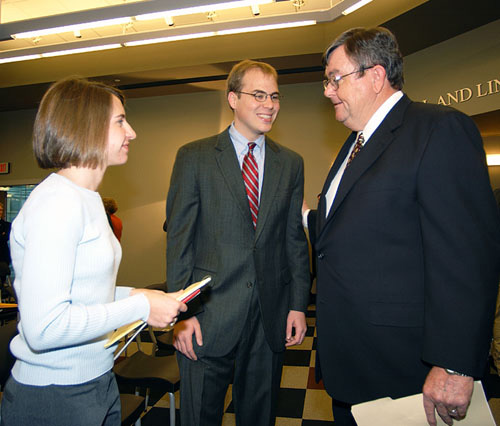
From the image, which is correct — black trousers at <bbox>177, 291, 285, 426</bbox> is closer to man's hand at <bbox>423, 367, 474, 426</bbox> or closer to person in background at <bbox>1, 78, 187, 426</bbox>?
person in background at <bbox>1, 78, 187, 426</bbox>

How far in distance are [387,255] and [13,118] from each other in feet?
32.9

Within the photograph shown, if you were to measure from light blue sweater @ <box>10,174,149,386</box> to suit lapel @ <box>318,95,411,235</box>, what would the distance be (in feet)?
2.49

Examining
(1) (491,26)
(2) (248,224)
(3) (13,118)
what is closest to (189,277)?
(2) (248,224)

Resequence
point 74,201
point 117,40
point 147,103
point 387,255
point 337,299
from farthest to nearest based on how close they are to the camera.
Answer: point 147,103 → point 117,40 → point 337,299 → point 387,255 → point 74,201

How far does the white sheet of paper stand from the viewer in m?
1.23

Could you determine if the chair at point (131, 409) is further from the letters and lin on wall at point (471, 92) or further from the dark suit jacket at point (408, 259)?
the letters and lin on wall at point (471, 92)

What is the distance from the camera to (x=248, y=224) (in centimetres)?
194

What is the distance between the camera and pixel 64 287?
1125mm

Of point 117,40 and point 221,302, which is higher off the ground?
point 117,40

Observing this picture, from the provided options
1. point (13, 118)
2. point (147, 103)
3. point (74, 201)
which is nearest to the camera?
point (74, 201)

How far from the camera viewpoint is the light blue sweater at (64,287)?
110 centimetres

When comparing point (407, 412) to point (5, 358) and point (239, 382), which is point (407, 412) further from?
point (5, 358)

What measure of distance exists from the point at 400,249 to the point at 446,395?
0.44 metres

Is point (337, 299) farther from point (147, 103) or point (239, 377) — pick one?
point (147, 103)
